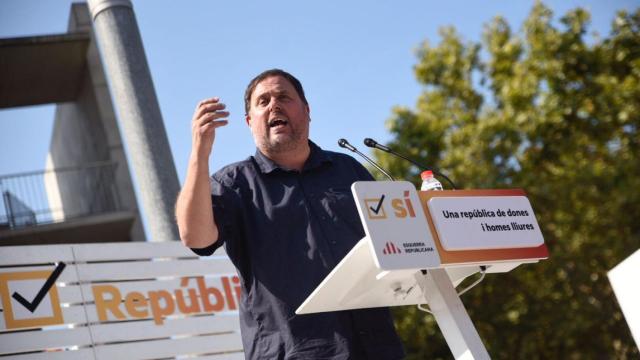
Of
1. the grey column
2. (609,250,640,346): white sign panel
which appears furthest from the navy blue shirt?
the grey column

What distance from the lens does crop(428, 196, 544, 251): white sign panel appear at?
2322mm

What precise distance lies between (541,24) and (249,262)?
12.8 meters

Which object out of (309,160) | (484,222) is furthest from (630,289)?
(484,222)

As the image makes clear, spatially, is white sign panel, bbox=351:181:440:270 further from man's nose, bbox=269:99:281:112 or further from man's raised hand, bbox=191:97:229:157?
man's nose, bbox=269:99:281:112

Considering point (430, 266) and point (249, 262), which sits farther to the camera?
point (249, 262)

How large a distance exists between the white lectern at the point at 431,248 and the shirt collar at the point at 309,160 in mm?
693

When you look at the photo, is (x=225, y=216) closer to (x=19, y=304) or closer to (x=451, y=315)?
(x=451, y=315)

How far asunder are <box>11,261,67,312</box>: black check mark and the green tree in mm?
8704

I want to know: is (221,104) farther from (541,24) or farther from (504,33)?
(504,33)

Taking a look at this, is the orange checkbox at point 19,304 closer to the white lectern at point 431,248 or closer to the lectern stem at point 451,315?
the white lectern at point 431,248

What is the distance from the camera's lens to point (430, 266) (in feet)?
7.22

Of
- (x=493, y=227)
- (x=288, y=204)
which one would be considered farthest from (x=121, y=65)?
(x=493, y=227)

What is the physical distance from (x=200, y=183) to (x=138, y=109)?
301 cm

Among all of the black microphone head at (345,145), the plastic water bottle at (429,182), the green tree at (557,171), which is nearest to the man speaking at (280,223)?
the black microphone head at (345,145)
